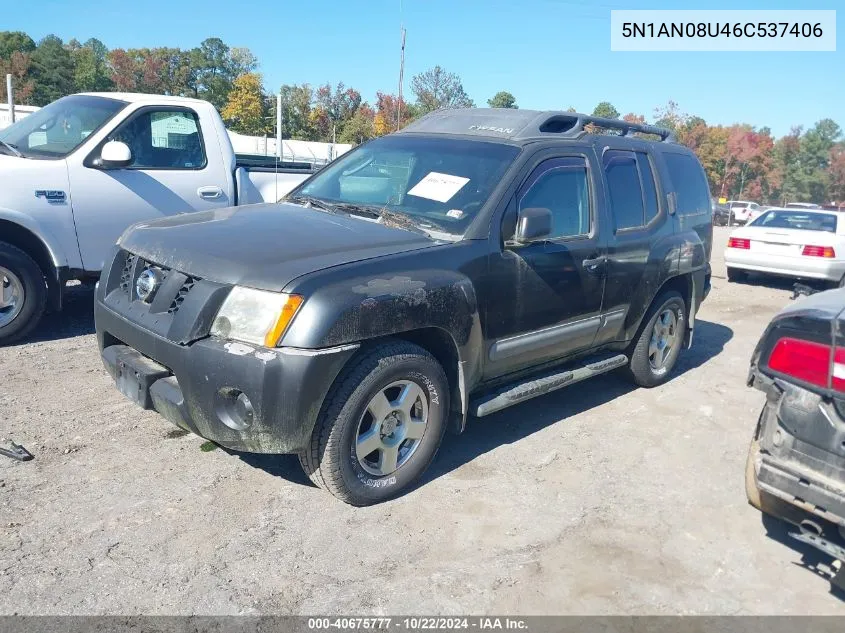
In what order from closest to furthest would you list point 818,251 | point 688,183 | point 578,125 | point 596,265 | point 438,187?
1. point 438,187
2. point 596,265
3. point 578,125
4. point 688,183
5. point 818,251

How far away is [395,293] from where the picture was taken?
331 cm

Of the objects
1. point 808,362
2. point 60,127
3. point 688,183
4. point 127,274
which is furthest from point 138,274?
point 688,183

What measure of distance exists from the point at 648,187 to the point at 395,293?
292cm

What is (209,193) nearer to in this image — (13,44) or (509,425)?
(509,425)

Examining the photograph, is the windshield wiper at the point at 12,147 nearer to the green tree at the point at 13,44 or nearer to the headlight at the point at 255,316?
the headlight at the point at 255,316

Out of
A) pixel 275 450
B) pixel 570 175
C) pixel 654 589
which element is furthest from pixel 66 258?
pixel 654 589

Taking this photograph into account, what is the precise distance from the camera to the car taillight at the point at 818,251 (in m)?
11.0

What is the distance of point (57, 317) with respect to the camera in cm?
636

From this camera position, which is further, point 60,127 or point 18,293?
point 60,127

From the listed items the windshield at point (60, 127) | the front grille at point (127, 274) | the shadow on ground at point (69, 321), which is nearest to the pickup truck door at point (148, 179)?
the windshield at point (60, 127)

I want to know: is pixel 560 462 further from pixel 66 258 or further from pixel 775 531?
pixel 66 258

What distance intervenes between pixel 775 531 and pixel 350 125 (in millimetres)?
54158

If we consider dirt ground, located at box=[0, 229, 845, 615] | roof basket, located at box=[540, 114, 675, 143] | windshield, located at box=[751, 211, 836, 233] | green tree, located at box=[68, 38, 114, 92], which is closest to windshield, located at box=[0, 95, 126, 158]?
dirt ground, located at box=[0, 229, 845, 615]

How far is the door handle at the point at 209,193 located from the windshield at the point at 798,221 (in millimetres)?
9680
